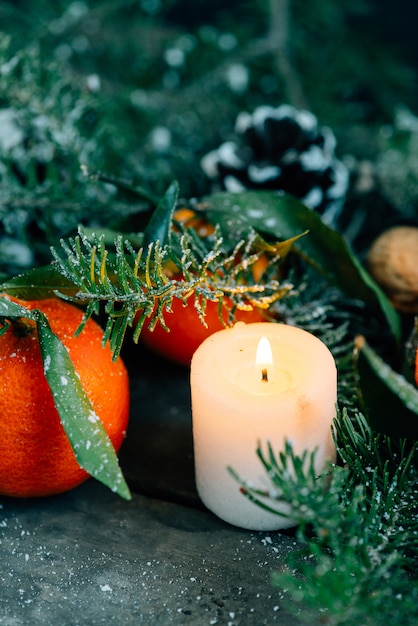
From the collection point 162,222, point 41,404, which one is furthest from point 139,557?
point 162,222

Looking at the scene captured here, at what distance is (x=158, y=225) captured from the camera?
0.47 m

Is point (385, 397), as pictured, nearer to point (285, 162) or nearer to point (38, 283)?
point (38, 283)

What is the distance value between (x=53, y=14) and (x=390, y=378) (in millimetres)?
654

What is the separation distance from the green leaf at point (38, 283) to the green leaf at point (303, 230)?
148 mm

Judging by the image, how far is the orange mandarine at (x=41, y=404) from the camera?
43cm

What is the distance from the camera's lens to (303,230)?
1.73 feet

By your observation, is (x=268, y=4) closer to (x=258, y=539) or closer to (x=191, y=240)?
(x=191, y=240)

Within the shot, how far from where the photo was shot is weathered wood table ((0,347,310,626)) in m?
0.41

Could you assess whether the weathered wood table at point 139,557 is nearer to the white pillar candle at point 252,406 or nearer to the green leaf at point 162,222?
the white pillar candle at point 252,406

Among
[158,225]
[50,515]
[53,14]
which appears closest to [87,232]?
[158,225]

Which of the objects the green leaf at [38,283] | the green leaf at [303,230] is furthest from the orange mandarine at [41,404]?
the green leaf at [303,230]

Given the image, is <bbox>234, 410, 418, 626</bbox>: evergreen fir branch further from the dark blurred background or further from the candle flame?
the dark blurred background

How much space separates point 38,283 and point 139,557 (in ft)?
0.61

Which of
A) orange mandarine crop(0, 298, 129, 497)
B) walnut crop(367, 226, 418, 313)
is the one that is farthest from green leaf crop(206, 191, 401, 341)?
orange mandarine crop(0, 298, 129, 497)
